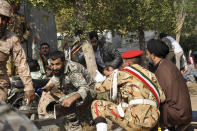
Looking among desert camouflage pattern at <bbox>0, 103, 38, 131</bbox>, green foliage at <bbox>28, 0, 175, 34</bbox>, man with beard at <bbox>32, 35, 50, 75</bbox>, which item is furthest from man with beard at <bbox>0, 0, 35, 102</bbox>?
green foliage at <bbox>28, 0, 175, 34</bbox>

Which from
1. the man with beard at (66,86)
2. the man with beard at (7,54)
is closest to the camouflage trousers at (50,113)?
the man with beard at (66,86)

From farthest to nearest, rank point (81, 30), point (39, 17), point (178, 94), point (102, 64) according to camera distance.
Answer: point (39, 17), point (102, 64), point (81, 30), point (178, 94)

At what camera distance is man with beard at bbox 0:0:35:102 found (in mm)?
4285

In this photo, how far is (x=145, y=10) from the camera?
1118 cm

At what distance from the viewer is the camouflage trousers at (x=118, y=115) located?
3.93 metres

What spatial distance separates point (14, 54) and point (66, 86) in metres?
1.26

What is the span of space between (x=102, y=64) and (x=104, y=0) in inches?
93.0

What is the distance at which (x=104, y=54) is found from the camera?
8.03m

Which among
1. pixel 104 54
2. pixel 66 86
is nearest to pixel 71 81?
pixel 66 86

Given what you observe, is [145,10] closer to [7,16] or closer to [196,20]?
[7,16]

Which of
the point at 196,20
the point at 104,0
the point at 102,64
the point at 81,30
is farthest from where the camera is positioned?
the point at 196,20

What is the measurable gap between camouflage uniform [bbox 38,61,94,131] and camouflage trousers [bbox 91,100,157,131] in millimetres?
682

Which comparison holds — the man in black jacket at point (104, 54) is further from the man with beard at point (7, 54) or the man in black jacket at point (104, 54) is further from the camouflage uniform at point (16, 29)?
the man with beard at point (7, 54)

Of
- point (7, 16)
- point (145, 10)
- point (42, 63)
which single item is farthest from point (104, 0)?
point (7, 16)
